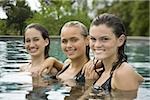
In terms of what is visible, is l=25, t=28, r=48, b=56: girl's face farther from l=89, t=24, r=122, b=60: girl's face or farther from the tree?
l=89, t=24, r=122, b=60: girl's face

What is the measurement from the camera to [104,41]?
285 cm

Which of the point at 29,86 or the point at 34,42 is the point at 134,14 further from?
the point at 29,86

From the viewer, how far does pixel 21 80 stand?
12.2 ft

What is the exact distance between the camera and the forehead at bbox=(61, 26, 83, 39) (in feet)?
11.6

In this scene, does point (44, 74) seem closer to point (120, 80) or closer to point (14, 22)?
point (14, 22)

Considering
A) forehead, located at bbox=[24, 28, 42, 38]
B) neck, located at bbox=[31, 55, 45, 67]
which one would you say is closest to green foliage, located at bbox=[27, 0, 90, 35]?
forehead, located at bbox=[24, 28, 42, 38]

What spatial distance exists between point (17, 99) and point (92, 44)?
2.06ft

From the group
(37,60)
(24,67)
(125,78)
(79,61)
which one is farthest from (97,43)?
(24,67)

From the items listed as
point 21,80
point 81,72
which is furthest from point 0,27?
point 81,72

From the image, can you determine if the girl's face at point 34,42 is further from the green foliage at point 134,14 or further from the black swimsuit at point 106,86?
the green foliage at point 134,14

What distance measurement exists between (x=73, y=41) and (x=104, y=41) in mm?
767

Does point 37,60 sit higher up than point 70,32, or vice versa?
point 70,32

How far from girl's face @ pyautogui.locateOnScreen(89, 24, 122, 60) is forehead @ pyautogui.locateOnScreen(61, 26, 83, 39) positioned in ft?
2.17

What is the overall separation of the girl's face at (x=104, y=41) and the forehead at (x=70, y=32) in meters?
0.66
